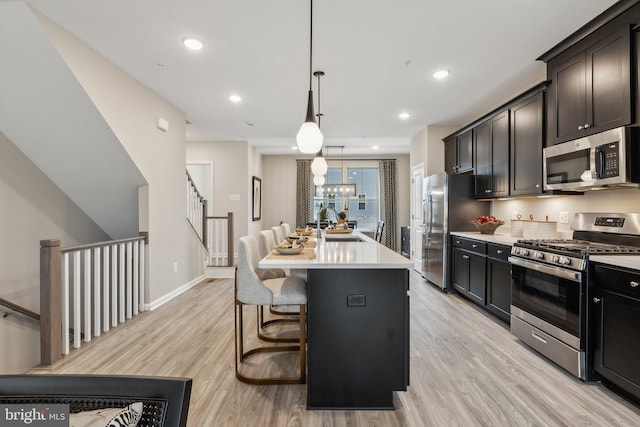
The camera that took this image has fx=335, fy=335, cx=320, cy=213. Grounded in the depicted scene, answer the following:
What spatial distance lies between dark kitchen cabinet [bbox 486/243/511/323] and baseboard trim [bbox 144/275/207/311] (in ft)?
12.9

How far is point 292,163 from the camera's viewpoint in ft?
29.4

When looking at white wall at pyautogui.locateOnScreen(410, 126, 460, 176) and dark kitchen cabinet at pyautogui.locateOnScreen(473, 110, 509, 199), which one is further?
white wall at pyautogui.locateOnScreen(410, 126, 460, 176)

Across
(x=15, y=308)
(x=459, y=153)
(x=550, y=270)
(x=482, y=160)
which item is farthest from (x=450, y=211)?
(x=15, y=308)

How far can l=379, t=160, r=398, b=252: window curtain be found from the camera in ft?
28.8

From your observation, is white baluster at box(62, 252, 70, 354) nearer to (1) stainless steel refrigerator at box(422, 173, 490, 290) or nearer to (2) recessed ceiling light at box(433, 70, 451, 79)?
(2) recessed ceiling light at box(433, 70, 451, 79)

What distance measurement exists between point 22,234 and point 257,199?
4822 millimetres

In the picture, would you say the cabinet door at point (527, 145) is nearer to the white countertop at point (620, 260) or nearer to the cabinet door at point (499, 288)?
the cabinet door at point (499, 288)

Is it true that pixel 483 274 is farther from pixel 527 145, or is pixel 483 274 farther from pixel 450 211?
pixel 527 145

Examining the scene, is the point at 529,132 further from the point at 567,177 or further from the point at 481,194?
the point at 481,194

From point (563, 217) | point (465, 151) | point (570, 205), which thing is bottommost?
point (563, 217)

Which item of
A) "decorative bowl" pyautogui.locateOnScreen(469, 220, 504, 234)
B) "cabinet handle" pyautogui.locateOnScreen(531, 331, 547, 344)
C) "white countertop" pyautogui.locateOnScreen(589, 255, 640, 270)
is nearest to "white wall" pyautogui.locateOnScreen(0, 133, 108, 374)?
"cabinet handle" pyautogui.locateOnScreen(531, 331, 547, 344)

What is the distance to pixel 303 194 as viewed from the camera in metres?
8.80

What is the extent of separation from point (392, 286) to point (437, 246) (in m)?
3.26

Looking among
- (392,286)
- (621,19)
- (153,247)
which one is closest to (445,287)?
(392,286)
